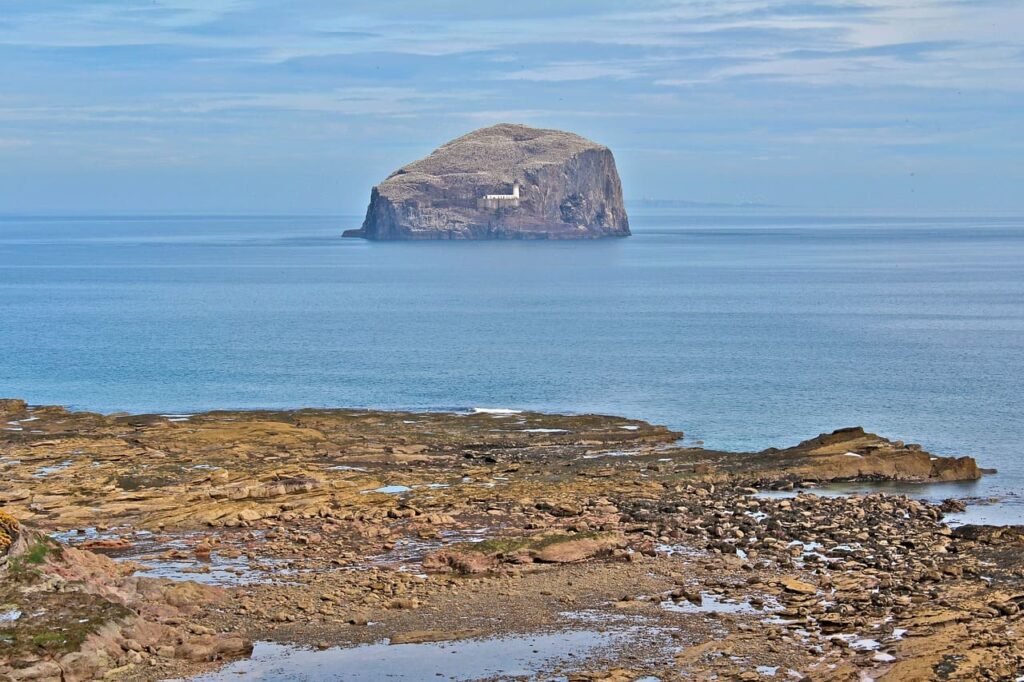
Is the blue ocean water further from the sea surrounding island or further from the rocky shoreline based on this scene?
the rocky shoreline

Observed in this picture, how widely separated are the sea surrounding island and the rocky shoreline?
12 cm

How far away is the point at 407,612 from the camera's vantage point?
3089 centimetres

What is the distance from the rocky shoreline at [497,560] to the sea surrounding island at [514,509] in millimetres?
118

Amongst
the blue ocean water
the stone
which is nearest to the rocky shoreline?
the stone

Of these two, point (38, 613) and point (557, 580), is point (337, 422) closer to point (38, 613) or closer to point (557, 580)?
point (557, 580)

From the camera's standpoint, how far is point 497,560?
34844mm

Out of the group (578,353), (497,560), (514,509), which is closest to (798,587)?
(497,560)

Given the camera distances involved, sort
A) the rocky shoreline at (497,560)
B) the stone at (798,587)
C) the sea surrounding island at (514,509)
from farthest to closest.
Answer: the stone at (798,587)
the sea surrounding island at (514,509)
the rocky shoreline at (497,560)

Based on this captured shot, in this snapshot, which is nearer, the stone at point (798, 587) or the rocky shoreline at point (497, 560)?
the rocky shoreline at point (497, 560)

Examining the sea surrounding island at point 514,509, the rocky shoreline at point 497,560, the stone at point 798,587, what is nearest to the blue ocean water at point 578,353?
the sea surrounding island at point 514,509

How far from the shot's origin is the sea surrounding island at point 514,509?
2806cm

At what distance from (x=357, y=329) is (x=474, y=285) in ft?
195

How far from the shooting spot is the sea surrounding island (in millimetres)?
28062

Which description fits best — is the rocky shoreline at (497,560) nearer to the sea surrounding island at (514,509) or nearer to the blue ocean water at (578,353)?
the sea surrounding island at (514,509)
